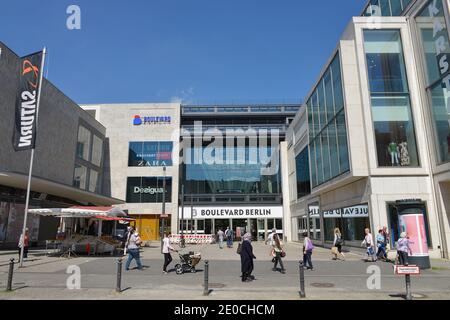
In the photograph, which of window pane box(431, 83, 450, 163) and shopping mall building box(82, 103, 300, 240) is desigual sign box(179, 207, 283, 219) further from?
window pane box(431, 83, 450, 163)

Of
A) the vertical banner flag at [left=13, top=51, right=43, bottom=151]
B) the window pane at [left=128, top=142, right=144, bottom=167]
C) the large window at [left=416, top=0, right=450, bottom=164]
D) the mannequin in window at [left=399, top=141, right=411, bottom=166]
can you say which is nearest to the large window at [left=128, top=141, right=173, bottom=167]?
the window pane at [left=128, top=142, right=144, bottom=167]

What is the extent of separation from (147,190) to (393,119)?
107 feet

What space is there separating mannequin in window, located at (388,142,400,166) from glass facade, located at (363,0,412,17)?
30.7ft

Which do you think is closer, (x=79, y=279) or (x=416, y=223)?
(x=79, y=279)

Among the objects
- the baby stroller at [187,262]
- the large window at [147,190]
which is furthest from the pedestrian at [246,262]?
the large window at [147,190]

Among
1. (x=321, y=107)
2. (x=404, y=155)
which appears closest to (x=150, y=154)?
(x=321, y=107)

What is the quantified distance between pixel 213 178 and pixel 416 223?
33757 millimetres

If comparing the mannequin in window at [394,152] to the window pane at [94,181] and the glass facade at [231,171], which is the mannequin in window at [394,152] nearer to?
the glass facade at [231,171]

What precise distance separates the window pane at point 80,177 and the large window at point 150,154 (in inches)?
310

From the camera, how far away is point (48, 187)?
27469 mm

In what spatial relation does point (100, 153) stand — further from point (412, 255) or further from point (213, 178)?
point (412, 255)

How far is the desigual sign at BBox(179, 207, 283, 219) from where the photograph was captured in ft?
148
